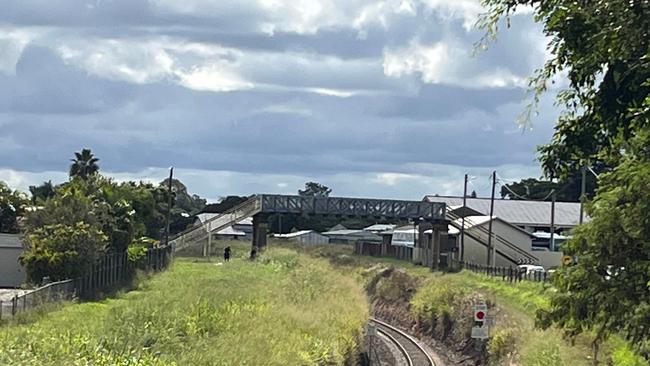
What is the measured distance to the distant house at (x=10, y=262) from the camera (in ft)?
190

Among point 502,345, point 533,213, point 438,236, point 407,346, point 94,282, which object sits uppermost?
point 533,213

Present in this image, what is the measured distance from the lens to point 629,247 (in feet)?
73.0

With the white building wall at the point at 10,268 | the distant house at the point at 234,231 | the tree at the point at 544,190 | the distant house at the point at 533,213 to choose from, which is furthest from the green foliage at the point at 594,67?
the distant house at the point at 234,231

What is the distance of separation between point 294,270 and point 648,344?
4410cm

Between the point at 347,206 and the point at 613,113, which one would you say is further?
the point at 347,206

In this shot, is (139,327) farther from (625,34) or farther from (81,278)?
(81,278)

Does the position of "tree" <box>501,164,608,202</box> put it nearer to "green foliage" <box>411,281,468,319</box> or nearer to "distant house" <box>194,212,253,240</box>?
"distant house" <box>194,212,253,240</box>

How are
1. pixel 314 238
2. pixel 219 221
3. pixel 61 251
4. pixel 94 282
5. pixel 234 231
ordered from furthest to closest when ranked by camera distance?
pixel 234 231, pixel 314 238, pixel 219 221, pixel 94 282, pixel 61 251

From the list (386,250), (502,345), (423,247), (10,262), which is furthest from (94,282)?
(386,250)

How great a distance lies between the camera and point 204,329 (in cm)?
2775

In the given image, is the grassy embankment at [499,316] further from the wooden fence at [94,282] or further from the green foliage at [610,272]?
the wooden fence at [94,282]

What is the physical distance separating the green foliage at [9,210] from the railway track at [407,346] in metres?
23.9

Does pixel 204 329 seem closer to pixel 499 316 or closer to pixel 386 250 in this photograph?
pixel 499 316

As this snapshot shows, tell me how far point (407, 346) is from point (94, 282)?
44.2 ft
